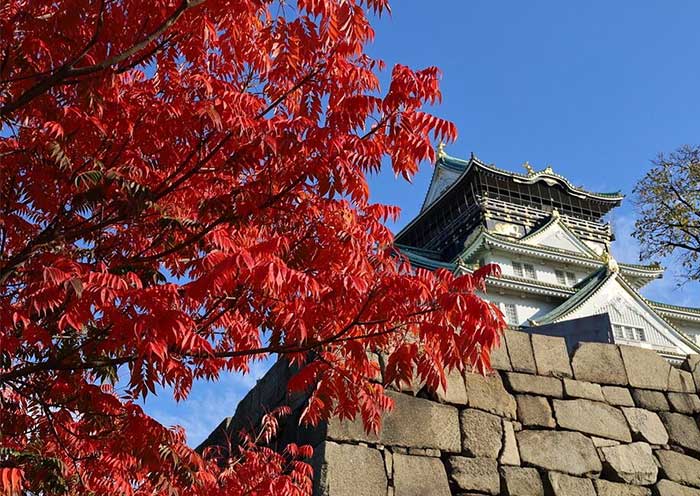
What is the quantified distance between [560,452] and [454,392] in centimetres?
109

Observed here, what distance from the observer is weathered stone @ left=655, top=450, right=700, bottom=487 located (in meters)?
6.15

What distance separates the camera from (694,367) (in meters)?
7.04

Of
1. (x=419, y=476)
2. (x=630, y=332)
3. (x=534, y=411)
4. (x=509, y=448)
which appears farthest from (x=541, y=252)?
(x=419, y=476)

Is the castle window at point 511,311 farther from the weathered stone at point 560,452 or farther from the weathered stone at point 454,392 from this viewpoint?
the weathered stone at point 454,392

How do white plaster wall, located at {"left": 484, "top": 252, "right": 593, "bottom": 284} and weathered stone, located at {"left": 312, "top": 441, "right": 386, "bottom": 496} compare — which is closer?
weathered stone, located at {"left": 312, "top": 441, "right": 386, "bottom": 496}

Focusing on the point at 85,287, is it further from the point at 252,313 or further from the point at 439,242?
the point at 439,242

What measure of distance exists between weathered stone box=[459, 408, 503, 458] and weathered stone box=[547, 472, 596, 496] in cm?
54

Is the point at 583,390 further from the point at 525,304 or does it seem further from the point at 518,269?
the point at 518,269

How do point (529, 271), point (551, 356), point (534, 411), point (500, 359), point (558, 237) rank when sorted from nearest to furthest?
point (534, 411) → point (500, 359) → point (551, 356) → point (529, 271) → point (558, 237)

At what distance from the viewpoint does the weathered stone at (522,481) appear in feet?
18.0

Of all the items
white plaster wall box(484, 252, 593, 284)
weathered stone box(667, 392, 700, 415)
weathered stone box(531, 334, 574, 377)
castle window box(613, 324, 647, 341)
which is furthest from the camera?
white plaster wall box(484, 252, 593, 284)

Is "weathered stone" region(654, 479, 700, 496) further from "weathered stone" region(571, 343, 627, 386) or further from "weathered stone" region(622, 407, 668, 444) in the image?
"weathered stone" region(571, 343, 627, 386)

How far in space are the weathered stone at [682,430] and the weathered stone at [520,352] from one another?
146cm

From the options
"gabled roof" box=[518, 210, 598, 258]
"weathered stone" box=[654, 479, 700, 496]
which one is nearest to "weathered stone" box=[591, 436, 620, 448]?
"weathered stone" box=[654, 479, 700, 496]
